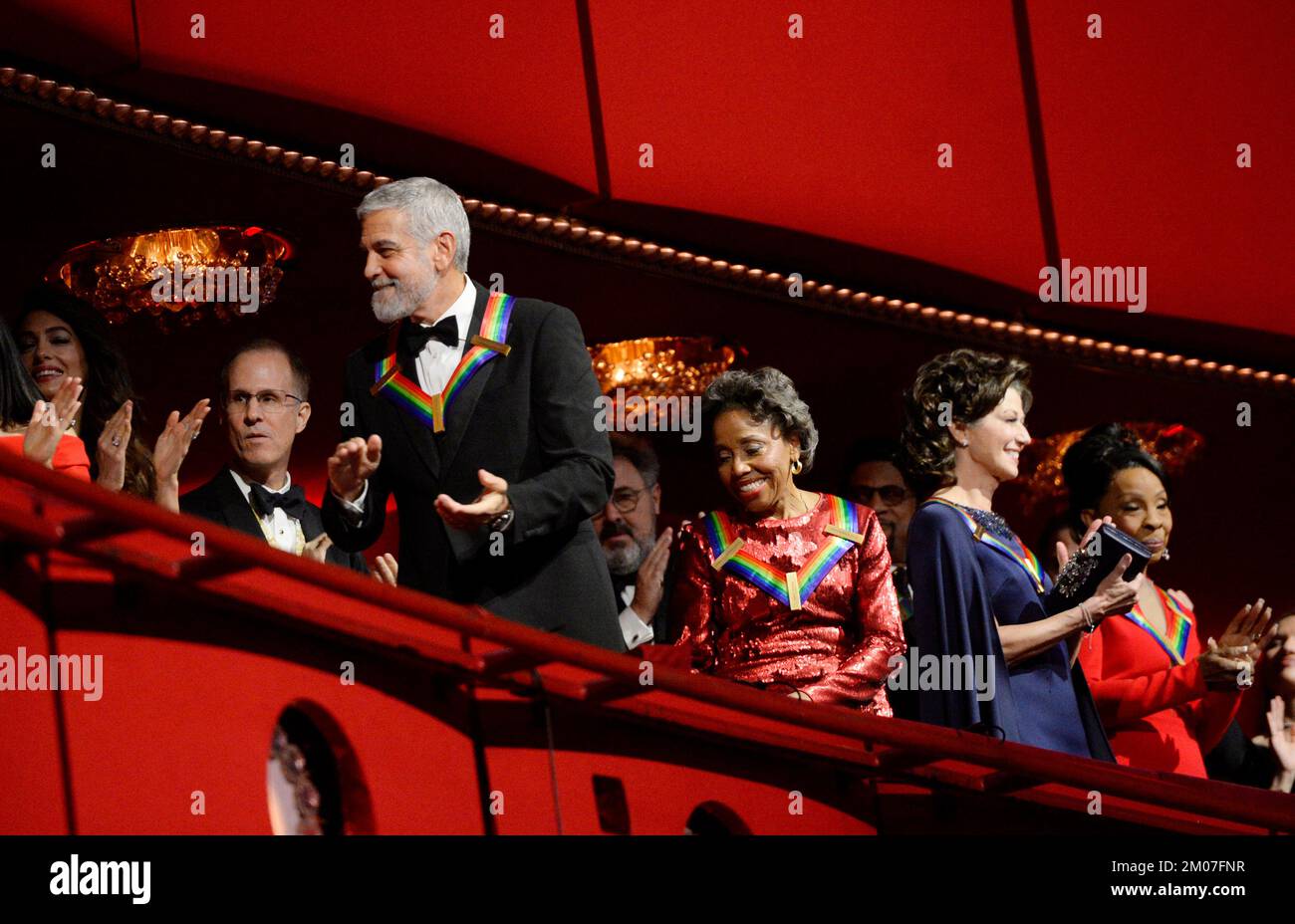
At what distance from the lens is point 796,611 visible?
11.1 feet

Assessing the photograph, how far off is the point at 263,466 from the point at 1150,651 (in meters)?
1.94

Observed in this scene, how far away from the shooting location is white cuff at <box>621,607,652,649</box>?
13.3ft

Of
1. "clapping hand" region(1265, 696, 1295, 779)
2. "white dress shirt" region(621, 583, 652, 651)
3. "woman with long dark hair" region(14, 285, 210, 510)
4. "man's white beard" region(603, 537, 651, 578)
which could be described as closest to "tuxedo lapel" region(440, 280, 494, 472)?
"woman with long dark hair" region(14, 285, 210, 510)

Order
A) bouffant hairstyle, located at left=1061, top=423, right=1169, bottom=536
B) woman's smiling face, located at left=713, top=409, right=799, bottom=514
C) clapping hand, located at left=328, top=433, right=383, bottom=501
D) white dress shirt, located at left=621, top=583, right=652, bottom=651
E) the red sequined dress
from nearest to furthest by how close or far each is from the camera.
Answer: clapping hand, located at left=328, top=433, right=383, bottom=501, the red sequined dress, woman's smiling face, located at left=713, top=409, right=799, bottom=514, white dress shirt, located at left=621, top=583, right=652, bottom=651, bouffant hairstyle, located at left=1061, top=423, right=1169, bottom=536

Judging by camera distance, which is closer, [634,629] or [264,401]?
[264,401]

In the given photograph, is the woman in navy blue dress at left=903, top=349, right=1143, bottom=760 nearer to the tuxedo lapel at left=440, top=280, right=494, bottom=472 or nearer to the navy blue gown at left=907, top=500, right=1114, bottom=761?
the navy blue gown at left=907, top=500, right=1114, bottom=761

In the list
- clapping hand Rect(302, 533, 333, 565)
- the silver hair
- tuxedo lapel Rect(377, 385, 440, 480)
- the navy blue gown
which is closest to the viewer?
tuxedo lapel Rect(377, 385, 440, 480)

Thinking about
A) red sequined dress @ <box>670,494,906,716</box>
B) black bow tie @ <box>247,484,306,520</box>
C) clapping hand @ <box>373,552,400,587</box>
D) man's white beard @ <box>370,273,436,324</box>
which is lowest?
red sequined dress @ <box>670,494,906,716</box>

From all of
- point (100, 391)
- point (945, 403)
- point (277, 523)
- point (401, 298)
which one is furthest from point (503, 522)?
point (100, 391)

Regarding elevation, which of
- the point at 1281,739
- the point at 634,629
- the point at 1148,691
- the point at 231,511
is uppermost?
the point at 231,511

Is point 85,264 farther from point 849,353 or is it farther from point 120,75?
point 849,353

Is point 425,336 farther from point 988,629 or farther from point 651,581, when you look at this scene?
point 651,581

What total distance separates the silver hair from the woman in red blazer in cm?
167

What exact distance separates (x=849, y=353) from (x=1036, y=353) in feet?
2.01
